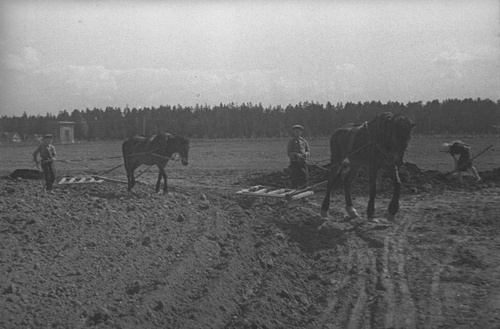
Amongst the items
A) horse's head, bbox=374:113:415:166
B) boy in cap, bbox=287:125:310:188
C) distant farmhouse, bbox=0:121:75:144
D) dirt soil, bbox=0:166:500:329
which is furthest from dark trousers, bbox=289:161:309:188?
distant farmhouse, bbox=0:121:75:144

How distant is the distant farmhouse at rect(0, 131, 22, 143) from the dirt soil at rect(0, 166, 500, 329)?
6948 cm

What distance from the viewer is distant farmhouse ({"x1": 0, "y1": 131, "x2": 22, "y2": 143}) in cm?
7099

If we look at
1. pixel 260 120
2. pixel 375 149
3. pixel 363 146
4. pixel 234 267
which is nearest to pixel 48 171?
pixel 234 267

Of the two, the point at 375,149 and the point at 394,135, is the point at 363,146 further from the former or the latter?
the point at 394,135

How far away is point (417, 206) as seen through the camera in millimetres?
11102

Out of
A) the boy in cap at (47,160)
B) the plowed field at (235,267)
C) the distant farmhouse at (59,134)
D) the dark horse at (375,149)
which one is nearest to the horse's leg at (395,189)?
the dark horse at (375,149)

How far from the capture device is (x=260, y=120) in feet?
291

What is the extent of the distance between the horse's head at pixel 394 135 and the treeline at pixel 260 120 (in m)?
30.6

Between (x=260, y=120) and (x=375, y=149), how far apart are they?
8015 centimetres

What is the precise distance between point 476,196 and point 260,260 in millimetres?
8227

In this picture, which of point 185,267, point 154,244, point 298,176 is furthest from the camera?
point 298,176

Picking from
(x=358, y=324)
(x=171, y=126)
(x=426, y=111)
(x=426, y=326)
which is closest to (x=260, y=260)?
(x=358, y=324)

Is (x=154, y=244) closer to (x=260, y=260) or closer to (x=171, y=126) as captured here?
(x=260, y=260)

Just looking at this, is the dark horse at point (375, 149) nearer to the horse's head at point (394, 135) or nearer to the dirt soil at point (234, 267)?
the horse's head at point (394, 135)
